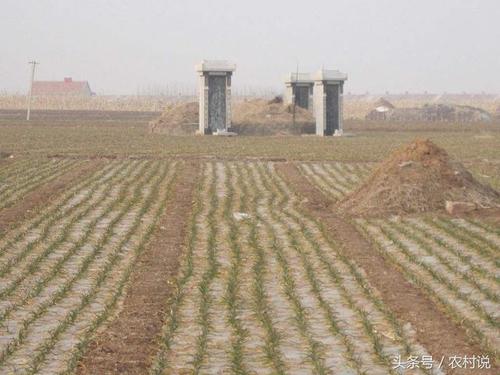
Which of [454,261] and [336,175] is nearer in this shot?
[454,261]

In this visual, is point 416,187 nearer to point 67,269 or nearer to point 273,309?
point 67,269

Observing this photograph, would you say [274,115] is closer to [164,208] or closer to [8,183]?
[8,183]

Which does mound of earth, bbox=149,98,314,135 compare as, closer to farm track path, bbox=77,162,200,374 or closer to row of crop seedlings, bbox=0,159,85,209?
row of crop seedlings, bbox=0,159,85,209

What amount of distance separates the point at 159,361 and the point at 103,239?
653 centimetres

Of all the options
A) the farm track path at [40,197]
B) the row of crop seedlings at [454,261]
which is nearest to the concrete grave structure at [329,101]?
the farm track path at [40,197]

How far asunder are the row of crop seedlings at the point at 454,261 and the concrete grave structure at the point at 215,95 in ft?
105

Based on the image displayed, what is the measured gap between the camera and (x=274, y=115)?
5106 centimetres

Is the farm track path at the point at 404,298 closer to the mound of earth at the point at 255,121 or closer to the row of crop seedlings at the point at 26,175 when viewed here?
the row of crop seedlings at the point at 26,175

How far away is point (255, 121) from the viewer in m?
50.6

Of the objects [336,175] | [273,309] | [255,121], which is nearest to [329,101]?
[255,121]

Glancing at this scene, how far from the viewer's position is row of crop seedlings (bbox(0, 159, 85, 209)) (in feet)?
64.6

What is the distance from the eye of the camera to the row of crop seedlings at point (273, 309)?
813 cm

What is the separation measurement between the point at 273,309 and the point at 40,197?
10426mm

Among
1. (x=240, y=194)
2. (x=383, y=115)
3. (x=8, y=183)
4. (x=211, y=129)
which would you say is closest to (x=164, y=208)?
(x=240, y=194)
